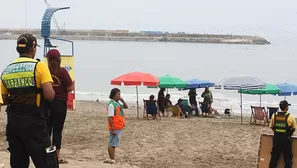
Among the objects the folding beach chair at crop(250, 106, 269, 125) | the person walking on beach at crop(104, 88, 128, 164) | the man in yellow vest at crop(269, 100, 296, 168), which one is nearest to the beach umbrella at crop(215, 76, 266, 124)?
the folding beach chair at crop(250, 106, 269, 125)

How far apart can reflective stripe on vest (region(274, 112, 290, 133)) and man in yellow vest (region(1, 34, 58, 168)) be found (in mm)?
3966

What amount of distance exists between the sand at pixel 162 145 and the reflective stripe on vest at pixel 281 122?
1.67 metres

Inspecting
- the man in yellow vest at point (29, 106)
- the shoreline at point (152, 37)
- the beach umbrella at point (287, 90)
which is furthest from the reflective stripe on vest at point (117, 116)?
the shoreline at point (152, 37)

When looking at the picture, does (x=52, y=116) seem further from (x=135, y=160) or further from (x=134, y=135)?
(x=134, y=135)

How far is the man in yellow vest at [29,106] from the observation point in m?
3.85

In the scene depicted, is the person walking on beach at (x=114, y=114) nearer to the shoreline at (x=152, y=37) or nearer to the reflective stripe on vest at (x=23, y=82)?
the reflective stripe on vest at (x=23, y=82)

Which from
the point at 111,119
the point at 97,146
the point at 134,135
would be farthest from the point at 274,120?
the point at 134,135

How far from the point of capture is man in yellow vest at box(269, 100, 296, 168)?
7012 mm

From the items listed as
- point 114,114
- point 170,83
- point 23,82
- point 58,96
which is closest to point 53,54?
point 58,96

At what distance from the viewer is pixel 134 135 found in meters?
11.1

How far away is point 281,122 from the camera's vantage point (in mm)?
7035

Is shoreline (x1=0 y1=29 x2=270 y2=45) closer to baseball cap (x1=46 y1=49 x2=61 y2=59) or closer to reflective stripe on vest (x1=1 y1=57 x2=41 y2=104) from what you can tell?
baseball cap (x1=46 y1=49 x2=61 y2=59)

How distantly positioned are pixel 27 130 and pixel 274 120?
4215 mm

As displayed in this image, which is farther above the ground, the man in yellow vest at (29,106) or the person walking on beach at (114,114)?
the man in yellow vest at (29,106)
